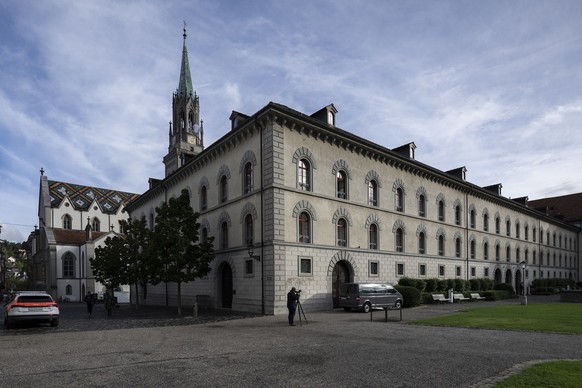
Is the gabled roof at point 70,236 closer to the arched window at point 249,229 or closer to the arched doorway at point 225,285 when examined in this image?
the arched doorway at point 225,285

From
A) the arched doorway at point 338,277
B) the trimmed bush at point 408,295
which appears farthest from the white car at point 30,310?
the trimmed bush at point 408,295

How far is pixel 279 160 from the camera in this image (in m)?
24.8

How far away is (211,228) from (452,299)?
61.4 ft

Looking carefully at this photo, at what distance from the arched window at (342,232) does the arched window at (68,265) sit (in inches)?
2026

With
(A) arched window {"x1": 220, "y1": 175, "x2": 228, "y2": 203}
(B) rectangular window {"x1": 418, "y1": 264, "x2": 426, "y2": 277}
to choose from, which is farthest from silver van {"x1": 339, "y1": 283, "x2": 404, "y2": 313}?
(A) arched window {"x1": 220, "y1": 175, "x2": 228, "y2": 203}

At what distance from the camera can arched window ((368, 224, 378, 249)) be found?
30788 millimetres

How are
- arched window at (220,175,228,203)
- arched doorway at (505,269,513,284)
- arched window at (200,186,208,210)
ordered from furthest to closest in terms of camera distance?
arched doorway at (505,269,513,284) → arched window at (200,186,208,210) → arched window at (220,175,228,203)

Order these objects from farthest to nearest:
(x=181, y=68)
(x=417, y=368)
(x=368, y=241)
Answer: (x=181, y=68) < (x=368, y=241) < (x=417, y=368)

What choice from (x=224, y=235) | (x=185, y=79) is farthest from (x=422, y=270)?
(x=185, y=79)

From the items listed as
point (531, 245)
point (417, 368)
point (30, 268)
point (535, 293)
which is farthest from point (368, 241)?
point (30, 268)

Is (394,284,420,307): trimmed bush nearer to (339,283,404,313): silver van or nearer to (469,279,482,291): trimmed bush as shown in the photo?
(339,283,404,313): silver van

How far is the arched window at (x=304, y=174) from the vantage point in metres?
26.2

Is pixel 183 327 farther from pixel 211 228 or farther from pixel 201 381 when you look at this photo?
pixel 211 228

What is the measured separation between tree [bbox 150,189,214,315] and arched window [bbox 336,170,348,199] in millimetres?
9213
